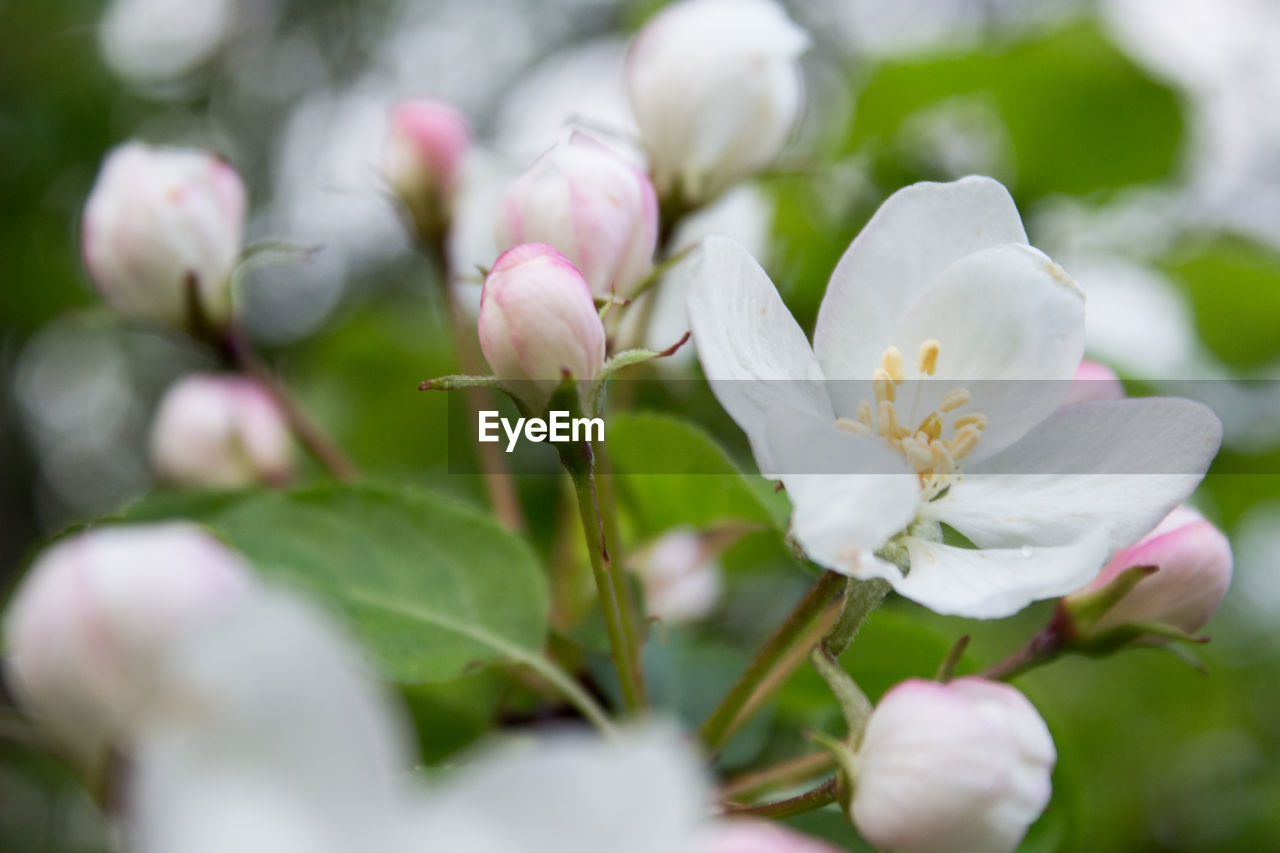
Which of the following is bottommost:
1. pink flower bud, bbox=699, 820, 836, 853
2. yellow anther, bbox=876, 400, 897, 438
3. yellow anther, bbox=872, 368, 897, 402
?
yellow anther, bbox=876, 400, 897, 438

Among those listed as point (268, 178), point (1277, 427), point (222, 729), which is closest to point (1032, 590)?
point (222, 729)

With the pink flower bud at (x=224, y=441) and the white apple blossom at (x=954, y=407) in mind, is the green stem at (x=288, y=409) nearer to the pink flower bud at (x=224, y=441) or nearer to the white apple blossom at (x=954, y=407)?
the pink flower bud at (x=224, y=441)

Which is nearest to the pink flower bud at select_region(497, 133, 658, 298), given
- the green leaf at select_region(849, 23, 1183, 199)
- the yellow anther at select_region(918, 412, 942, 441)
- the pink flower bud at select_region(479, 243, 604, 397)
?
the pink flower bud at select_region(479, 243, 604, 397)

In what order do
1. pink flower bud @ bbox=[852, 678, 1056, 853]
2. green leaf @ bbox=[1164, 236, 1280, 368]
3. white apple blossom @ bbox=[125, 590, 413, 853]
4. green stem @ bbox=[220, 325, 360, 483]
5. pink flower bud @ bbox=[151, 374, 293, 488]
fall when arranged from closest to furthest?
white apple blossom @ bbox=[125, 590, 413, 853] → pink flower bud @ bbox=[852, 678, 1056, 853] → green stem @ bbox=[220, 325, 360, 483] → pink flower bud @ bbox=[151, 374, 293, 488] → green leaf @ bbox=[1164, 236, 1280, 368]

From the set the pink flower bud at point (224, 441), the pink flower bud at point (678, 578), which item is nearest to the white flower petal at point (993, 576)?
the pink flower bud at point (678, 578)

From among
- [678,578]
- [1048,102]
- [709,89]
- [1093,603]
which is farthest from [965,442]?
[1048,102]

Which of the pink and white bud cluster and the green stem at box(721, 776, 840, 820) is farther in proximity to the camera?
the pink and white bud cluster

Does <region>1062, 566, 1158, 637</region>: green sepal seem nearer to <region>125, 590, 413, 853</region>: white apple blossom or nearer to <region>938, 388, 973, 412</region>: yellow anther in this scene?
<region>938, 388, 973, 412</region>: yellow anther
